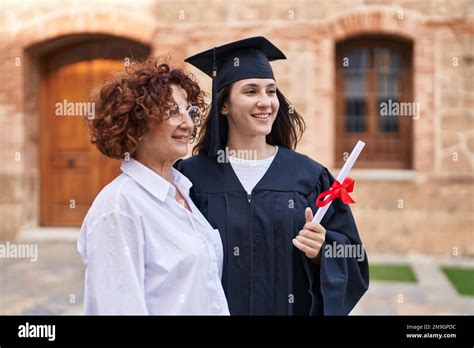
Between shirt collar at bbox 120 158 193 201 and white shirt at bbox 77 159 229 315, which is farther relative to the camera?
shirt collar at bbox 120 158 193 201

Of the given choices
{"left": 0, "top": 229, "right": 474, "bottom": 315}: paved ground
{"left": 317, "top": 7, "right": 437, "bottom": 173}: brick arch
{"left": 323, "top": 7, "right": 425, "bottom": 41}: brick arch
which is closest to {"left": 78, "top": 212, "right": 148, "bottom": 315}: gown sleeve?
{"left": 0, "top": 229, "right": 474, "bottom": 315}: paved ground

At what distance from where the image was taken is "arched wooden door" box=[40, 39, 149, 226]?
9812mm

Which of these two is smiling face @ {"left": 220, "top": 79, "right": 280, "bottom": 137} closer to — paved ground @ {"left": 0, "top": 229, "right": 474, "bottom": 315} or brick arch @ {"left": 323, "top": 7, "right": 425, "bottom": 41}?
paved ground @ {"left": 0, "top": 229, "right": 474, "bottom": 315}

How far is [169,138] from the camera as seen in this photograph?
2.10 m

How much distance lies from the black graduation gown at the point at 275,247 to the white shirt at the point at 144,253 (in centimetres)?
39

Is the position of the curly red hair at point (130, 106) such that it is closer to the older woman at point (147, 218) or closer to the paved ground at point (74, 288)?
the older woman at point (147, 218)

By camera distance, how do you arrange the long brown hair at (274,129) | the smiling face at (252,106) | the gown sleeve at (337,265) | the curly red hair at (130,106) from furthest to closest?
the long brown hair at (274,129)
the smiling face at (252,106)
the gown sleeve at (337,265)
the curly red hair at (130,106)

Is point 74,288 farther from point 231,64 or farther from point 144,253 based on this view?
point 144,253

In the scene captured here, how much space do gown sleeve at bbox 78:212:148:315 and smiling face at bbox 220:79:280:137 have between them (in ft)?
2.75

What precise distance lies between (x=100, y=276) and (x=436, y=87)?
24.9 ft

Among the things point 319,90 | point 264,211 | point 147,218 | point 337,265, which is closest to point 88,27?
point 319,90

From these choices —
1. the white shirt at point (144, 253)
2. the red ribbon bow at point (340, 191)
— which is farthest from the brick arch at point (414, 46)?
the white shirt at point (144, 253)

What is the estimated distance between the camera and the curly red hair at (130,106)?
6.56 ft
